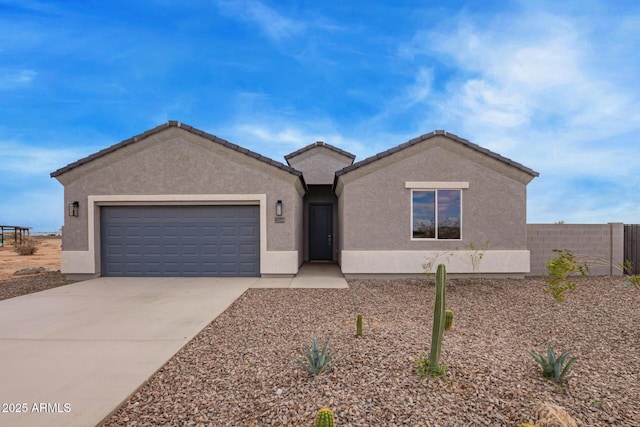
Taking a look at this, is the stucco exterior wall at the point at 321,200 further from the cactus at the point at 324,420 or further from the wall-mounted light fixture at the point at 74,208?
the cactus at the point at 324,420


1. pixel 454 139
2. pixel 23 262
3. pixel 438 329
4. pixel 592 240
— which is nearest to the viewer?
pixel 438 329

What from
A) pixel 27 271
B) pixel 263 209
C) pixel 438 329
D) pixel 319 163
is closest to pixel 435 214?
pixel 263 209

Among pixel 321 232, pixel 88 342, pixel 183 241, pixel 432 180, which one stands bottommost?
pixel 88 342

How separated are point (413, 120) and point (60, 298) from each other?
16678 millimetres

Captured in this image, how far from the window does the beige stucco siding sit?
7.6 inches

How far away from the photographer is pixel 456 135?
1036cm

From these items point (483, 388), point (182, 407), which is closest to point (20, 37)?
point (182, 407)

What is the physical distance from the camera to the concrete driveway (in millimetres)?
3162

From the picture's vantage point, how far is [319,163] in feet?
54.7

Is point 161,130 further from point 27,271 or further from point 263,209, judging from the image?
point 27,271

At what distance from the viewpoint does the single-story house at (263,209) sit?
33.9 ft

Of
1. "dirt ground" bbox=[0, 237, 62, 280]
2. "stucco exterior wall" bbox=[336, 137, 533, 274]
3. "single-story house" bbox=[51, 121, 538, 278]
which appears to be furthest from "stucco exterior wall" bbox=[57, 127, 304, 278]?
"dirt ground" bbox=[0, 237, 62, 280]

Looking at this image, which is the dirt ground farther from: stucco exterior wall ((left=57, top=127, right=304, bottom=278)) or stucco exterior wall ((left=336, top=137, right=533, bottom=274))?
stucco exterior wall ((left=336, top=137, right=533, bottom=274))

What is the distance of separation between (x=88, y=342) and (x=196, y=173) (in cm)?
653
